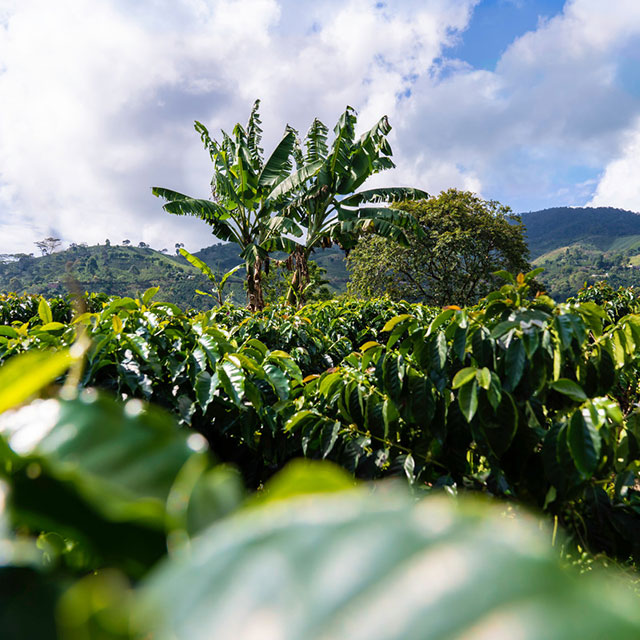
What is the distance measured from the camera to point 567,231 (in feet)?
394

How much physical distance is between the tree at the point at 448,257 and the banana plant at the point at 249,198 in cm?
924

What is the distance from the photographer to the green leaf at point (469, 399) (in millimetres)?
1344

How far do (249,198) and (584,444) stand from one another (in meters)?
8.69

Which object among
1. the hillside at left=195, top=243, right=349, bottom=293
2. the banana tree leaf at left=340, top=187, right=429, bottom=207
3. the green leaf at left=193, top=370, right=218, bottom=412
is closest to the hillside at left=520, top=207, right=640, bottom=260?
the hillside at left=195, top=243, right=349, bottom=293

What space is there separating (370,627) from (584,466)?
1.38 metres

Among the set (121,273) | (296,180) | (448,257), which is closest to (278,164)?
(296,180)

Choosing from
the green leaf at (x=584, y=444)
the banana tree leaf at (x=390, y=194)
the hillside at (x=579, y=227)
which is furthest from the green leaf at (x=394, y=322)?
the hillside at (x=579, y=227)

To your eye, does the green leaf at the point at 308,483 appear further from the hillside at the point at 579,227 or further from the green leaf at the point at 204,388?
the hillside at the point at 579,227

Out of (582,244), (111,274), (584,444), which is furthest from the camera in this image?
(582,244)

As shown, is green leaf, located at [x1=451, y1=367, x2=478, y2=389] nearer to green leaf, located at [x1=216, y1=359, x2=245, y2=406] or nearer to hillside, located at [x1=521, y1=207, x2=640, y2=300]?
green leaf, located at [x1=216, y1=359, x2=245, y2=406]

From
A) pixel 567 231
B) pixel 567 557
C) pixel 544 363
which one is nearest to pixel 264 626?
pixel 544 363

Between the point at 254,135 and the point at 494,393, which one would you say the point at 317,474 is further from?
the point at 254,135

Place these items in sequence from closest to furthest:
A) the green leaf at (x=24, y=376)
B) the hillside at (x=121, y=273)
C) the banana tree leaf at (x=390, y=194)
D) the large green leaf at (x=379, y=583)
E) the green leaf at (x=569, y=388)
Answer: the large green leaf at (x=379, y=583) < the green leaf at (x=24, y=376) < the green leaf at (x=569, y=388) < the banana tree leaf at (x=390, y=194) < the hillside at (x=121, y=273)

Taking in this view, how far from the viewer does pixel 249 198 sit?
357 inches
